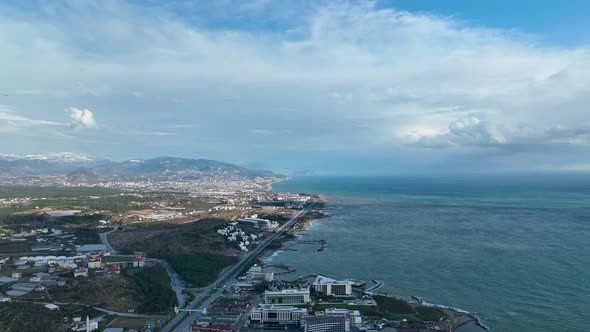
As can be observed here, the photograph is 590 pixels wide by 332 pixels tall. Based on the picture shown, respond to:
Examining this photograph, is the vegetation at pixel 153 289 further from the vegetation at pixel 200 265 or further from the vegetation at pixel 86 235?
the vegetation at pixel 86 235

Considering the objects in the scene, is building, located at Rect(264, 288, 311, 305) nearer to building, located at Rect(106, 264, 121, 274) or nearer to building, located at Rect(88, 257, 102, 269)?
building, located at Rect(106, 264, 121, 274)

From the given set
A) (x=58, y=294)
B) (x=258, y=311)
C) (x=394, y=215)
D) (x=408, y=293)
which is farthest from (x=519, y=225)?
(x=58, y=294)

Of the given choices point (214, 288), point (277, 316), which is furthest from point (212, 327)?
point (214, 288)

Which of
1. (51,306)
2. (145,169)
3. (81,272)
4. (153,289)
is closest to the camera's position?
(51,306)

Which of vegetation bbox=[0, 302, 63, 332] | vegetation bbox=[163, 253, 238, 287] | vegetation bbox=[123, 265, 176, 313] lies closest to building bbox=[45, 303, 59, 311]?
vegetation bbox=[0, 302, 63, 332]

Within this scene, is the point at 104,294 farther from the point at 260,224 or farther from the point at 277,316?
the point at 260,224

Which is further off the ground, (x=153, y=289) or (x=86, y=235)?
(x=86, y=235)

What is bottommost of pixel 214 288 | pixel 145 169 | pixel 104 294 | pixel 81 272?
pixel 214 288
